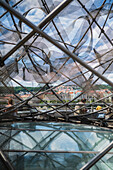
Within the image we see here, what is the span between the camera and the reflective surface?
15.1 ft

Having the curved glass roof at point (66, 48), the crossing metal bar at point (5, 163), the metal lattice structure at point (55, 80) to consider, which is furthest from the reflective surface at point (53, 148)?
the curved glass roof at point (66, 48)

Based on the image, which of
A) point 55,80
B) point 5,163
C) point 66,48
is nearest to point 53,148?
point 5,163

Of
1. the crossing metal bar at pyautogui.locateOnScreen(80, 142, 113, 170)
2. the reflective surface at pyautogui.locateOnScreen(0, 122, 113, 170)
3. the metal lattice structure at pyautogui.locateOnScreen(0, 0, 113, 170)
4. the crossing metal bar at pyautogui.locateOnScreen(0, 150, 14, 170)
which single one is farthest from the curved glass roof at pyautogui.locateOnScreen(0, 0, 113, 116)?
the crossing metal bar at pyautogui.locateOnScreen(80, 142, 113, 170)

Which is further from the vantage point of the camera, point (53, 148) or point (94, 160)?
point (53, 148)

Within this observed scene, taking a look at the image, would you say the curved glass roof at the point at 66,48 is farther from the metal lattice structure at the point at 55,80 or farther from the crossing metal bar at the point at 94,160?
the crossing metal bar at the point at 94,160

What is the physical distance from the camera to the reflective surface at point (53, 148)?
461cm

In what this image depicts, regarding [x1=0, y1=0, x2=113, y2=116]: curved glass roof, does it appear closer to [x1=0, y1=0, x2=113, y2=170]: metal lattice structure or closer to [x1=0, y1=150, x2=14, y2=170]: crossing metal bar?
[x1=0, y1=0, x2=113, y2=170]: metal lattice structure

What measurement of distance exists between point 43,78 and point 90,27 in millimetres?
3594

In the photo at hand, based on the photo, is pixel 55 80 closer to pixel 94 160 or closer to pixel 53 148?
pixel 53 148

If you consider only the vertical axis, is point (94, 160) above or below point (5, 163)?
above

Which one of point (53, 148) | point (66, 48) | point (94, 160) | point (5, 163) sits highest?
point (66, 48)

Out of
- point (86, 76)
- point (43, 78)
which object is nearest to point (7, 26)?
point (43, 78)

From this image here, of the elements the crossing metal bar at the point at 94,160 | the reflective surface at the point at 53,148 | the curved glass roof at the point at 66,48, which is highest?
the curved glass roof at the point at 66,48

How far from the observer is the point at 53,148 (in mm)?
5840
